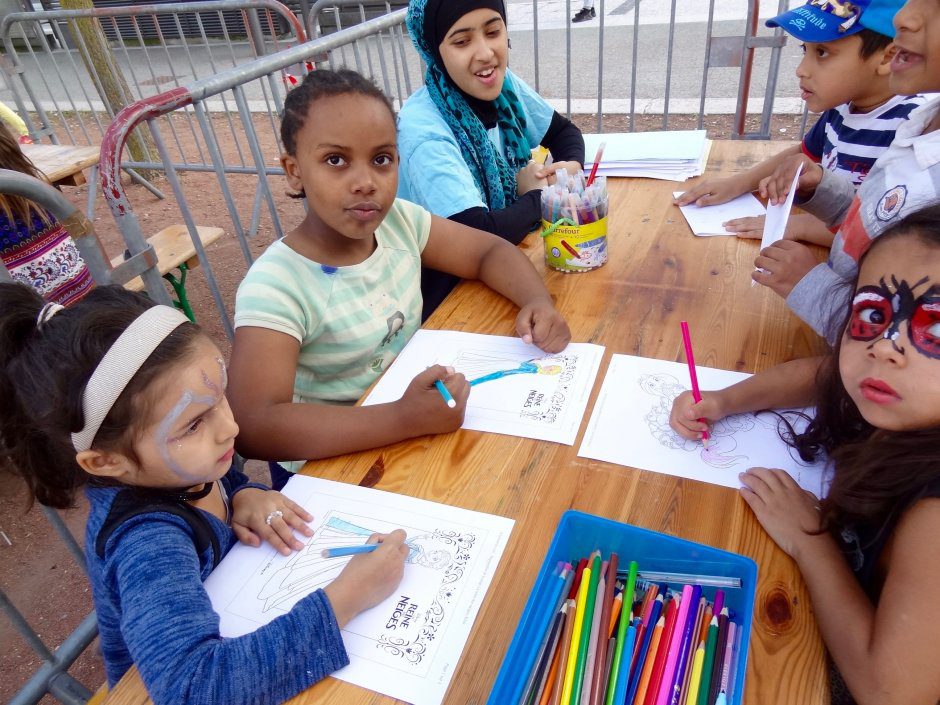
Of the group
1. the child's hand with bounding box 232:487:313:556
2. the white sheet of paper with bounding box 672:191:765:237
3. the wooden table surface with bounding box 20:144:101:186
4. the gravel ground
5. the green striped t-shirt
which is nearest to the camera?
the child's hand with bounding box 232:487:313:556

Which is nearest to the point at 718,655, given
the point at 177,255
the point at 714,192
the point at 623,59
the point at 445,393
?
the point at 445,393

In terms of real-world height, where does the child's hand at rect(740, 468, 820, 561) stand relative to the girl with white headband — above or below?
below

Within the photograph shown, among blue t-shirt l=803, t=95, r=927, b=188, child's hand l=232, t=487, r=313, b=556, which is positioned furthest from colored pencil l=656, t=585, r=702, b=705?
blue t-shirt l=803, t=95, r=927, b=188

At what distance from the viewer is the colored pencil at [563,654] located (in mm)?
633

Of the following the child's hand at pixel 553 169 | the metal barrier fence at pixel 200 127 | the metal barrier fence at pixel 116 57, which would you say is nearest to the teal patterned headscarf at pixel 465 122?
the child's hand at pixel 553 169

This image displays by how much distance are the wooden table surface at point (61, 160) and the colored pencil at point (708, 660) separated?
12.0 ft

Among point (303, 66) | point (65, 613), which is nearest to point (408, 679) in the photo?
point (65, 613)

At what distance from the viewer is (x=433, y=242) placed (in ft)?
5.57

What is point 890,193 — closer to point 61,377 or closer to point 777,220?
point 777,220

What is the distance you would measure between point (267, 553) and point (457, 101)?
1.55 m

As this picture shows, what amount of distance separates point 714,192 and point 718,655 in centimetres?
152

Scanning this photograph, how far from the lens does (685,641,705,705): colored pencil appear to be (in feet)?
2.06

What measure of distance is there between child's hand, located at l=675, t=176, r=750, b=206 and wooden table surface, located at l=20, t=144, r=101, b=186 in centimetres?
301

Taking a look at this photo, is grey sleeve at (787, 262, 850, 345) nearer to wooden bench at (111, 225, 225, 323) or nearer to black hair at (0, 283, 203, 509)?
black hair at (0, 283, 203, 509)
